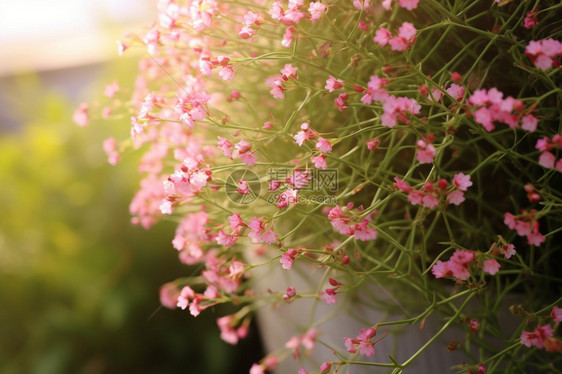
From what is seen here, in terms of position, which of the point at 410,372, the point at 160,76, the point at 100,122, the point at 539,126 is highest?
the point at 539,126

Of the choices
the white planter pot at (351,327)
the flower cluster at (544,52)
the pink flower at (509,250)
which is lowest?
the white planter pot at (351,327)

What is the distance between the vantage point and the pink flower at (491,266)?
0.37 m

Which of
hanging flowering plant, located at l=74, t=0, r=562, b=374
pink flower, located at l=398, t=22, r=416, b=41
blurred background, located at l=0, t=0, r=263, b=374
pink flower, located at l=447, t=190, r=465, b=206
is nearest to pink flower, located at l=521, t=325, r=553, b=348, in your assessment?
hanging flowering plant, located at l=74, t=0, r=562, b=374

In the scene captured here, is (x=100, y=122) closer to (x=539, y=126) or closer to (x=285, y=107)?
(x=285, y=107)

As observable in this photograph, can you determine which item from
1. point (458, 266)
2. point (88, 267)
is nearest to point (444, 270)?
point (458, 266)

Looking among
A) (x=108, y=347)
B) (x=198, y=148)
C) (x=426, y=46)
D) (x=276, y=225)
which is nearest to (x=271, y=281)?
(x=276, y=225)

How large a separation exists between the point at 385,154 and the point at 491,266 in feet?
0.54

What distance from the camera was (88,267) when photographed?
3.30ft

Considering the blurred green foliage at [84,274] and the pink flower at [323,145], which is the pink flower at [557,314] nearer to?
the pink flower at [323,145]

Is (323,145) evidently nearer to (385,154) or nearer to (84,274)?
(385,154)

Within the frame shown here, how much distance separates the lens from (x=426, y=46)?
1.52ft

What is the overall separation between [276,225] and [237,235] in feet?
0.55

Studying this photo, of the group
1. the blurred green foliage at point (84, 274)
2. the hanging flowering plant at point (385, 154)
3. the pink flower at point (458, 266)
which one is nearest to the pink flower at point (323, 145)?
the hanging flowering plant at point (385, 154)

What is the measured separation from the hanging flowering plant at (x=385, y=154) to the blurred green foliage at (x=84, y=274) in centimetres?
40
